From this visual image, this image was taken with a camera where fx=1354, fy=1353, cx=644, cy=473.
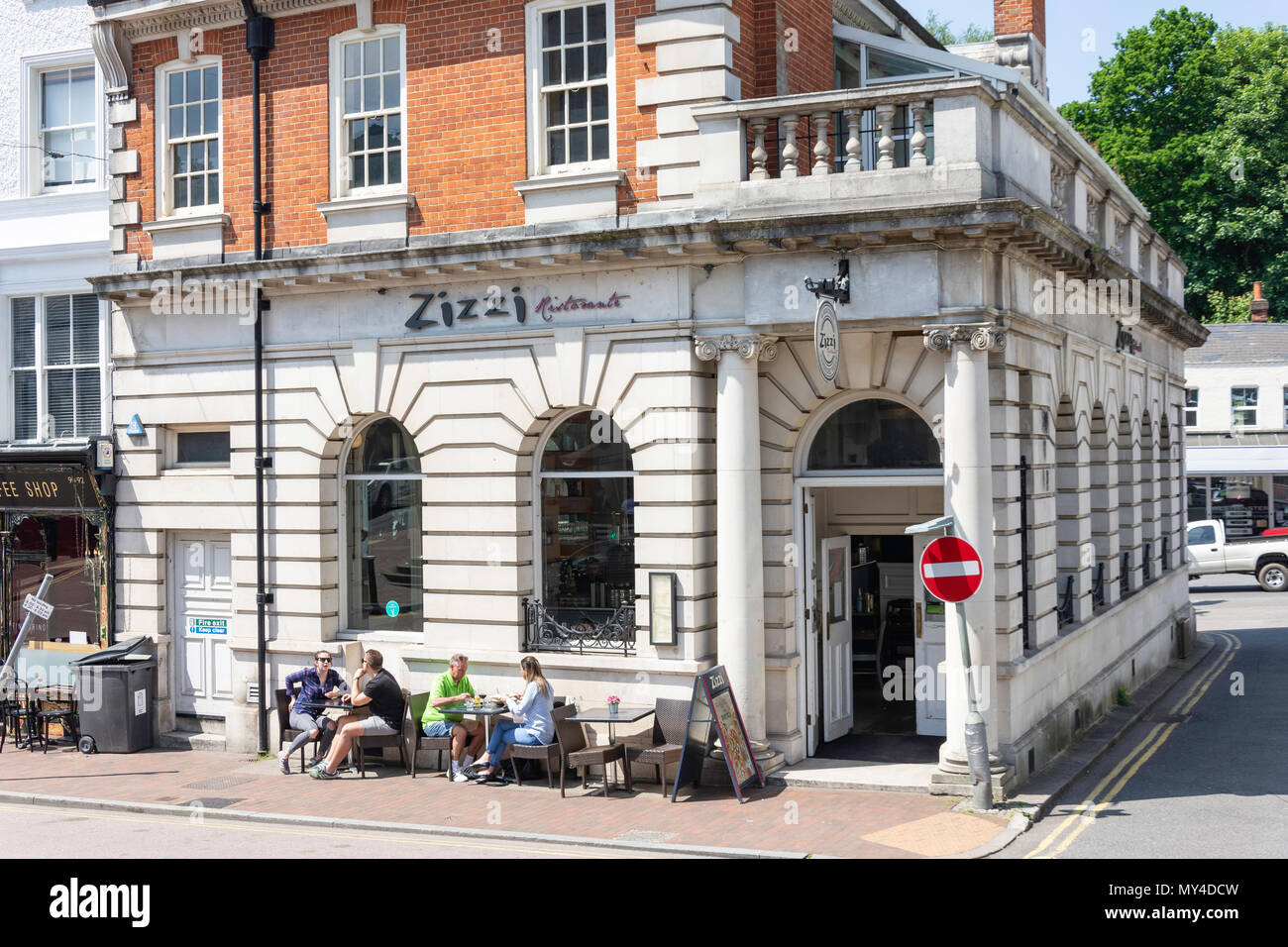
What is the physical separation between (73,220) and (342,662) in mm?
7959

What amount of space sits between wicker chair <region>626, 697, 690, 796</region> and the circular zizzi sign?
13.0 ft

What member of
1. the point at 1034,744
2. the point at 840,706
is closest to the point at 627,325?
the point at 840,706

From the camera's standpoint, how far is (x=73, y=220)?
19.6 meters

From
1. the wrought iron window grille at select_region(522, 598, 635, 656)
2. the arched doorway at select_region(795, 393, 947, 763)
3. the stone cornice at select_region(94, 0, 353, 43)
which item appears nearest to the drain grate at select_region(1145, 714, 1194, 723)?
the arched doorway at select_region(795, 393, 947, 763)

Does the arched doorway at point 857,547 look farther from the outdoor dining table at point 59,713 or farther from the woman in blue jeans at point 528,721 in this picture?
the outdoor dining table at point 59,713

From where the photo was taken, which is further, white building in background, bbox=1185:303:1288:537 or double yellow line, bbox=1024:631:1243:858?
white building in background, bbox=1185:303:1288:537

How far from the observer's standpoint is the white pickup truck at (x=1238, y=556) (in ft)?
119

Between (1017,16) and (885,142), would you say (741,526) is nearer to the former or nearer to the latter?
(885,142)

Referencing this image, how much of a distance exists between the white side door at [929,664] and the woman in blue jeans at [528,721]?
466cm

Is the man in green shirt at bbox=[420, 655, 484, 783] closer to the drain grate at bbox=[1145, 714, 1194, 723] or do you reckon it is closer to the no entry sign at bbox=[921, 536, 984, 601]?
the no entry sign at bbox=[921, 536, 984, 601]

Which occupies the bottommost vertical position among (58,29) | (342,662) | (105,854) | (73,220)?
(105,854)

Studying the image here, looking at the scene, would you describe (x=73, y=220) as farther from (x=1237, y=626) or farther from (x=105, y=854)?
(x=1237, y=626)

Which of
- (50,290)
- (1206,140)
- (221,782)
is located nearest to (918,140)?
(221,782)

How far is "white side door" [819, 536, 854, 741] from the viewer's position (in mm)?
16219
